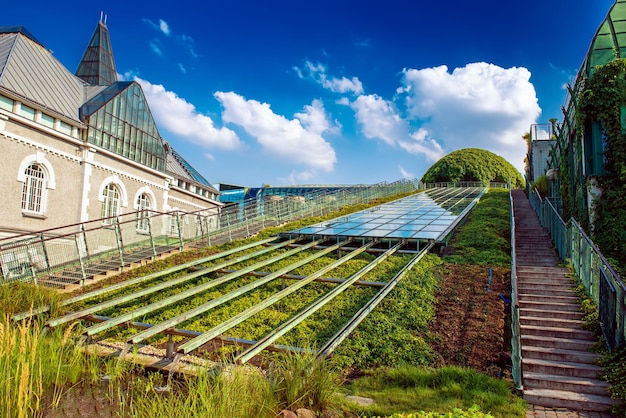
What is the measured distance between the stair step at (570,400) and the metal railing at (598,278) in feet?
4.65

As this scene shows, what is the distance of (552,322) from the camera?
28.6 feet

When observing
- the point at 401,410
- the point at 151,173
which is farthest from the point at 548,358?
the point at 151,173

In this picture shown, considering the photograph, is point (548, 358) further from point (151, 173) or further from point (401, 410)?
point (151, 173)

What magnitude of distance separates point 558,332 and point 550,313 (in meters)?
0.91

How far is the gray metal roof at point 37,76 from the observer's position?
1812 centimetres

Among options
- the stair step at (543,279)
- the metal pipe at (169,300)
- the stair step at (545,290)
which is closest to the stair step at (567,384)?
the stair step at (545,290)

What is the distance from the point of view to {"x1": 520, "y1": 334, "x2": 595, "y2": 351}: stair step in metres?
7.73

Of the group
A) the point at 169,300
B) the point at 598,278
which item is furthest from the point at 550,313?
the point at 169,300

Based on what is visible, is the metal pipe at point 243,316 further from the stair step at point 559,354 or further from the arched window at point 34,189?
the arched window at point 34,189

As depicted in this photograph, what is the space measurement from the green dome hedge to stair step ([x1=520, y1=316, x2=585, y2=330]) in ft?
A: 151

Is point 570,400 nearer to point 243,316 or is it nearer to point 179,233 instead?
point 243,316

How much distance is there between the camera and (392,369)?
22.5 feet

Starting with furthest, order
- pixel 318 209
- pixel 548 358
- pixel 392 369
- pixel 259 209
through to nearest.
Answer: pixel 318 209, pixel 259 209, pixel 548 358, pixel 392 369

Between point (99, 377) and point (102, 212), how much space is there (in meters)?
18.5
